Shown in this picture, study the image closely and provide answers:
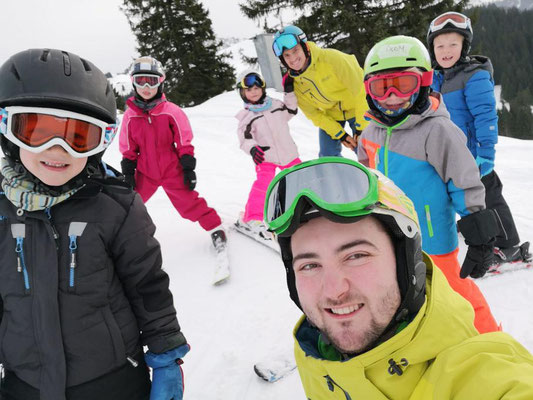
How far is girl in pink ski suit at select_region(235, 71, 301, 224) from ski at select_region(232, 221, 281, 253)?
0.59ft

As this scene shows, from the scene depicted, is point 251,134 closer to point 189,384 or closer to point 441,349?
point 189,384

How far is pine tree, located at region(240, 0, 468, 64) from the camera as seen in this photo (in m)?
15.6

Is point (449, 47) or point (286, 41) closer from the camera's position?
point (449, 47)

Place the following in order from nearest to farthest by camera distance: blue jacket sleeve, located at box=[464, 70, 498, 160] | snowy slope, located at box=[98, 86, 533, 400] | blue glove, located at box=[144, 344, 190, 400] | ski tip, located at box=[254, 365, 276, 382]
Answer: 1. blue glove, located at box=[144, 344, 190, 400]
2. ski tip, located at box=[254, 365, 276, 382]
3. snowy slope, located at box=[98, 86, 533, 400]
4. blue jacket sleeve, located at box=[464, 70, 498, 160]

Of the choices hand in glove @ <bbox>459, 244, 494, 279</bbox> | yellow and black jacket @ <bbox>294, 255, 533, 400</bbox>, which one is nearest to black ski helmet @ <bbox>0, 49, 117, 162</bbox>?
yellow and black jacket @ <bbox>294, 255, 533, 400</bbox>

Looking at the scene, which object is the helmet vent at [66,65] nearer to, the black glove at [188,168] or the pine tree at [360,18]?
the black glove at [188,168]

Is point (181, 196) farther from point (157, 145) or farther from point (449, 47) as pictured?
point (449, 47)

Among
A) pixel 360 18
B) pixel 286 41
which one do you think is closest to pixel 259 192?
pixel 286 41

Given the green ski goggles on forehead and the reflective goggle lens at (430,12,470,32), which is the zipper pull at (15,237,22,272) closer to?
the green ski goggles on forehead

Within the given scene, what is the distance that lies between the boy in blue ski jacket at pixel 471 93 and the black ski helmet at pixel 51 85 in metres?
3.36

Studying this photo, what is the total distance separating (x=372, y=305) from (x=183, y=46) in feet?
75.1

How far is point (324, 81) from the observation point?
480 cm

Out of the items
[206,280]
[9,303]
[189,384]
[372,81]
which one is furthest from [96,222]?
[206,280]

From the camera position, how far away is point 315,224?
4.74ft
